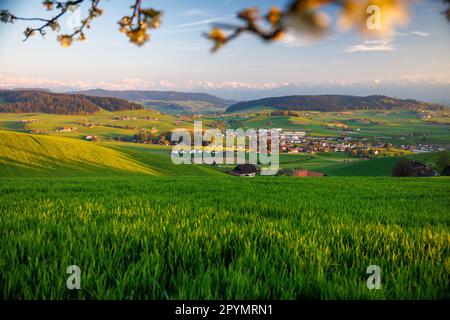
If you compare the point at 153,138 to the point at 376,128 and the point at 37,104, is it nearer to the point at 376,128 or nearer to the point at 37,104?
the point at 37,104

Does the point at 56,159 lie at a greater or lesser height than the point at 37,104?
lesser

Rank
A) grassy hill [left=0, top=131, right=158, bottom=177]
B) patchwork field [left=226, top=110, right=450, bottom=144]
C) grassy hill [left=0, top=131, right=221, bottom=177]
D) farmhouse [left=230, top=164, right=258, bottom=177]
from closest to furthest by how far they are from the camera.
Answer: grassy hill [left=0, top=131, right=158, bottom=177] → grassy hill [left=0, top=131, right=221, bottom=177] → farmhouse [left=230, top=164, right=258, bottom=177] → patchwork field [left=226, top=110, right=450, bottom=144]

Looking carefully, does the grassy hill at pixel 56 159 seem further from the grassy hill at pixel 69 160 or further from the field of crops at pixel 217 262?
the field of crops at pixel 217 262

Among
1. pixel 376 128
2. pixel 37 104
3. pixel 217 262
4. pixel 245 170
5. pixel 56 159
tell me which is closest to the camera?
pixel 217 262

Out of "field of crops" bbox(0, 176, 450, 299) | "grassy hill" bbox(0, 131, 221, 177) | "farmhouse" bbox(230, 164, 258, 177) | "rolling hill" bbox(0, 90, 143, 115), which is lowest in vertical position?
"farmhouse" bbox(230, 164, 258, 177)

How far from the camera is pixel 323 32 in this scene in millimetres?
1020

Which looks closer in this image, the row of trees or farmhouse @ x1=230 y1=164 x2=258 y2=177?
farmhouse @ x1=230 y1=164 x2=258 y2=177

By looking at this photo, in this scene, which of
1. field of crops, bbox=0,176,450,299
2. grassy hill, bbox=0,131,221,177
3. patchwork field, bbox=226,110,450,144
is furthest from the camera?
patchwork field, bbox=226,110,450,144

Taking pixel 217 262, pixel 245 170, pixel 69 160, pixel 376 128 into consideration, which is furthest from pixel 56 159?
pixel 376 128

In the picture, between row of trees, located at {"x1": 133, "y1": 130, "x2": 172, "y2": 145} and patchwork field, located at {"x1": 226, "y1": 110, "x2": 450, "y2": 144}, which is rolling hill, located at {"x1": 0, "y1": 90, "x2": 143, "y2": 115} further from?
patchwork field, located at {"x1": 226, "y1": 110, "x2": 450, "y2": 144}

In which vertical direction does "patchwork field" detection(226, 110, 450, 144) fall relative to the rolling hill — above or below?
below

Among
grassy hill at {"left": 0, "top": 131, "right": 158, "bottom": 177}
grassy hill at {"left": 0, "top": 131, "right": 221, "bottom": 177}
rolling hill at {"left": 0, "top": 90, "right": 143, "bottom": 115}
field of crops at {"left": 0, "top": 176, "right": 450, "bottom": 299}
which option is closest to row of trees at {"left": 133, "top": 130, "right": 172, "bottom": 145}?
grassy hill at {"left": 0, "top": 131, "right": 221, "bottom": 177}

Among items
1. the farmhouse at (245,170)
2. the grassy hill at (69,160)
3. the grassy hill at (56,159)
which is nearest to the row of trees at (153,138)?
the farmhouse at (245,170)

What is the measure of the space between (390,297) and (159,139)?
430 ft
